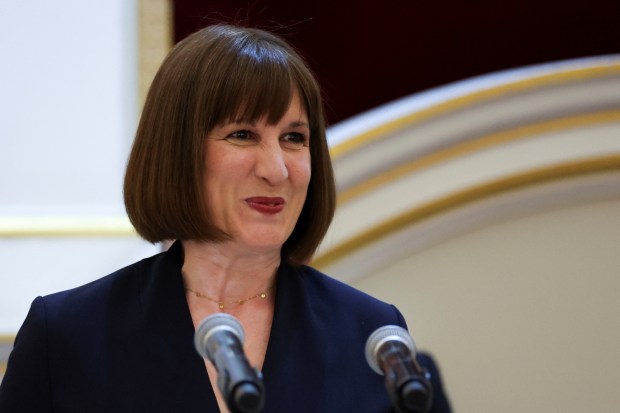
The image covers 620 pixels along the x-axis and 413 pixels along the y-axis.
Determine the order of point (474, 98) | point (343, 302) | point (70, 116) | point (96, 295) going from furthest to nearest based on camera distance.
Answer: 1. point (70, 116)
2. point (474, 98)
3. point (343, 302)
4. point (96, 295)

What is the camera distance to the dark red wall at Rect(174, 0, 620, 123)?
2.66 m

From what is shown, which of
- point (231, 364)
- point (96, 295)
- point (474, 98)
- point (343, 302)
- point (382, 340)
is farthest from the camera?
point (474, 98)

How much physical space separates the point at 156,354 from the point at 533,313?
1.25 meters

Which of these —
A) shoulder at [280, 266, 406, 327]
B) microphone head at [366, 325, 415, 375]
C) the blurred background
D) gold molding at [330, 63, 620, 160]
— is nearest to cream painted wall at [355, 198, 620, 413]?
the blurred background

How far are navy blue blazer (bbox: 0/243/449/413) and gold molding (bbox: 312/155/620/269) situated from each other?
2.22 feet

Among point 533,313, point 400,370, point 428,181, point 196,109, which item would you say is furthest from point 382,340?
point 533,313

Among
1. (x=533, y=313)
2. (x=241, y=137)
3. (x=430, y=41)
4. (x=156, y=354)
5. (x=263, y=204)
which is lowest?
(x=533, y=313)

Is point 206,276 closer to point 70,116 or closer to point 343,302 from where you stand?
point 343,302

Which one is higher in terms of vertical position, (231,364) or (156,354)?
(231,364)

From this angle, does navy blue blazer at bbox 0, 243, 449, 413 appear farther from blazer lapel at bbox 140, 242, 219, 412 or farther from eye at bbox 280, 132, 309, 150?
eye at bbox 280, 132, 309, 150

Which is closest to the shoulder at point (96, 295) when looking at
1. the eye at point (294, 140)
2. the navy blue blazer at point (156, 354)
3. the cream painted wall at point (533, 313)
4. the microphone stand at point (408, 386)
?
the navy blue blazer at point (156, 354)

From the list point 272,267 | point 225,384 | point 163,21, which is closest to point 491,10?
point 163,21

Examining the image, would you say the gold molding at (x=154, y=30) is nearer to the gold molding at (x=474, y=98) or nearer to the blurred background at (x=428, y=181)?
the blurred background at (x=428, y=181)

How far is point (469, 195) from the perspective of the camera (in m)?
2.51
